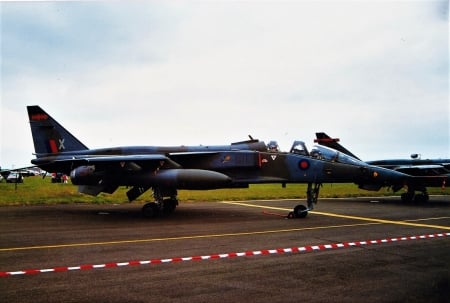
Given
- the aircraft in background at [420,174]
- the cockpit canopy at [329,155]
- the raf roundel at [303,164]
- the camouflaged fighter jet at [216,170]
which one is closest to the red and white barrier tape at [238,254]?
the camouflaged fighter jet at [216,170]

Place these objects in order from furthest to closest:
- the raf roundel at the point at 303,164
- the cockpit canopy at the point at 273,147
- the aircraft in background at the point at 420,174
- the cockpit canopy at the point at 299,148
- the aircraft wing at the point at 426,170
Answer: the aircraft wing at the point at 426,170
the aircraft in background at the point at 420,174
the cockpit canopy at the point at 273,147
the cockpit canopy at the point at 299,148
the raf roundel at the point at 303,164

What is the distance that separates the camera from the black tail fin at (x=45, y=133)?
18.1 meters

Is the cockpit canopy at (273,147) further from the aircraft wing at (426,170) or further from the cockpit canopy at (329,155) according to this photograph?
the aircraft wing at (426,170)

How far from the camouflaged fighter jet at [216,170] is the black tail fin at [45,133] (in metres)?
2.08

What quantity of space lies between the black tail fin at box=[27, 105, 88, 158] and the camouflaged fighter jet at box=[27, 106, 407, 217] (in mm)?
2083

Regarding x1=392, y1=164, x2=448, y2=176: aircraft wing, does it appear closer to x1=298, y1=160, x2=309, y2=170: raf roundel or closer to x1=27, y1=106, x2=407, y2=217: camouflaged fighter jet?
x1=27, y1=106, x2=407, y2=217: camouflaged fighter jet

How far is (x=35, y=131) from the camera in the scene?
18.1 m

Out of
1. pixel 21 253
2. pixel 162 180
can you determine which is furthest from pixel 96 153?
pixel 21 253

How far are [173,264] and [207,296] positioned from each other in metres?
1.90

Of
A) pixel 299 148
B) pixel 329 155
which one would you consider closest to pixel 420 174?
pixel 329 155

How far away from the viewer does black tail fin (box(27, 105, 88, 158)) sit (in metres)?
18.1

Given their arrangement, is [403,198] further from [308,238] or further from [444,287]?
[444,287]

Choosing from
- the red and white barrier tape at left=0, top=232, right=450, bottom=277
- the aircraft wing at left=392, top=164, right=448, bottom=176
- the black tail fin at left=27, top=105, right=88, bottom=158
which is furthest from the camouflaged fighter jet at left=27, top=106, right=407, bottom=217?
the aircraft wing at left=392, top=164, right=448, bottom=176

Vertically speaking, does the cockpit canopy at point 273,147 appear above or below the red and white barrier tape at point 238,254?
above
